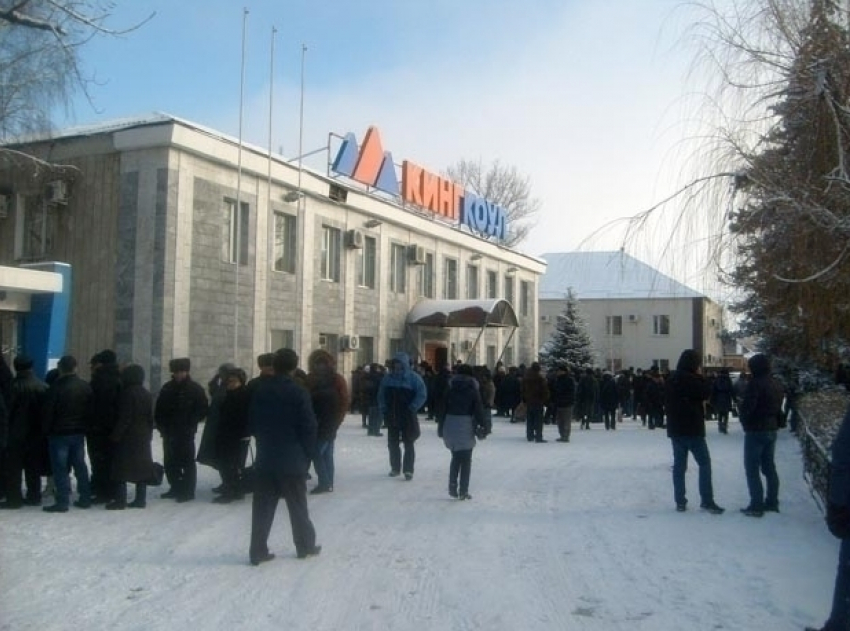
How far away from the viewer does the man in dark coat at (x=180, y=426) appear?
10.4m

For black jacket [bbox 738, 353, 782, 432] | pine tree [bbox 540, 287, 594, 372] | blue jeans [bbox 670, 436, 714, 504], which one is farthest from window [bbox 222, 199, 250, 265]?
pine tree [bbox 540, 287, 594, 372]

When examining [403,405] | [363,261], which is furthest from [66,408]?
[363,261]

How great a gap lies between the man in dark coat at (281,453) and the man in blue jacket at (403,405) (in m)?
4.70

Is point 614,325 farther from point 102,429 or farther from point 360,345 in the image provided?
point 102,429

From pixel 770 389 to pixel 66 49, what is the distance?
11192 millimetres

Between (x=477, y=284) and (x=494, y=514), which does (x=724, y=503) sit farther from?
(x=477, y=284)

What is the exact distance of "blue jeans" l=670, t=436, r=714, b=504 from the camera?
→ 999 centimetres

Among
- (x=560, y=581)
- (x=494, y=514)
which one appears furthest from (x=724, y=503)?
(x=560, y=581)

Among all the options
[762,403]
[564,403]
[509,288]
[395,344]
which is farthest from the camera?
[509,288]

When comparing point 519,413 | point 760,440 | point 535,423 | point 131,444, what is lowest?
point 519,413

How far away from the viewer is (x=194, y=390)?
10.6m

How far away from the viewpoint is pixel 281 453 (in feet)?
24.2

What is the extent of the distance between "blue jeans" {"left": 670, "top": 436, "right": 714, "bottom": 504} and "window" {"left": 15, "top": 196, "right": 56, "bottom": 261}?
1871 cm

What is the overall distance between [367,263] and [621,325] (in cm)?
3463
